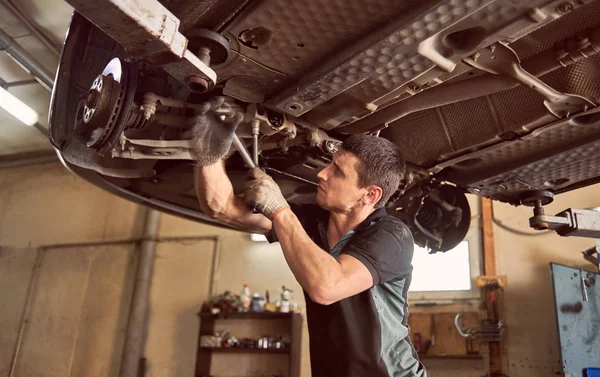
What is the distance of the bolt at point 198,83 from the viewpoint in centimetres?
114

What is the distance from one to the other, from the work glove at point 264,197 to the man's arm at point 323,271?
0.32ft

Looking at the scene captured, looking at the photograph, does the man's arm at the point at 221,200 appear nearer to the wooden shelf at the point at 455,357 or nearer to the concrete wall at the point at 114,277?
the wooden shelf at the point at 455,357

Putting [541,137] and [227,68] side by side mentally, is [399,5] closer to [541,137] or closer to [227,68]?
[227,68]

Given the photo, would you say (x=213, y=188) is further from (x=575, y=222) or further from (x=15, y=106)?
(x=15, y=106)

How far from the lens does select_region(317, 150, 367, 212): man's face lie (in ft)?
5.05

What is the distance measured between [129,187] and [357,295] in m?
1.00

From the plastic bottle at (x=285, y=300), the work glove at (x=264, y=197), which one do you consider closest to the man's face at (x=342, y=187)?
the work glove at (x=264, y=197)

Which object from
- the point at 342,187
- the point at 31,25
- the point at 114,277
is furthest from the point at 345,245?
the point at 114,277

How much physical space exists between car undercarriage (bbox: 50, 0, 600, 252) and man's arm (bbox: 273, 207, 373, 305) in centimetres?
37

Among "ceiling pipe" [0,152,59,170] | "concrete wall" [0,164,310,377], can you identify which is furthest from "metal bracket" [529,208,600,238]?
"ceiling pipe" [0,152,59,170]

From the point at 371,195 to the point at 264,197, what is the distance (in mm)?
367

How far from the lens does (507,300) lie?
417cm

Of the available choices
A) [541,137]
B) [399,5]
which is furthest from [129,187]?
[541,137]

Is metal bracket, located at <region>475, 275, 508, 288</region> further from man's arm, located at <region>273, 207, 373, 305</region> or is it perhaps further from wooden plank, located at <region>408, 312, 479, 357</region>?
man's arm, located at <region>273, 207, 373, 305</region>
